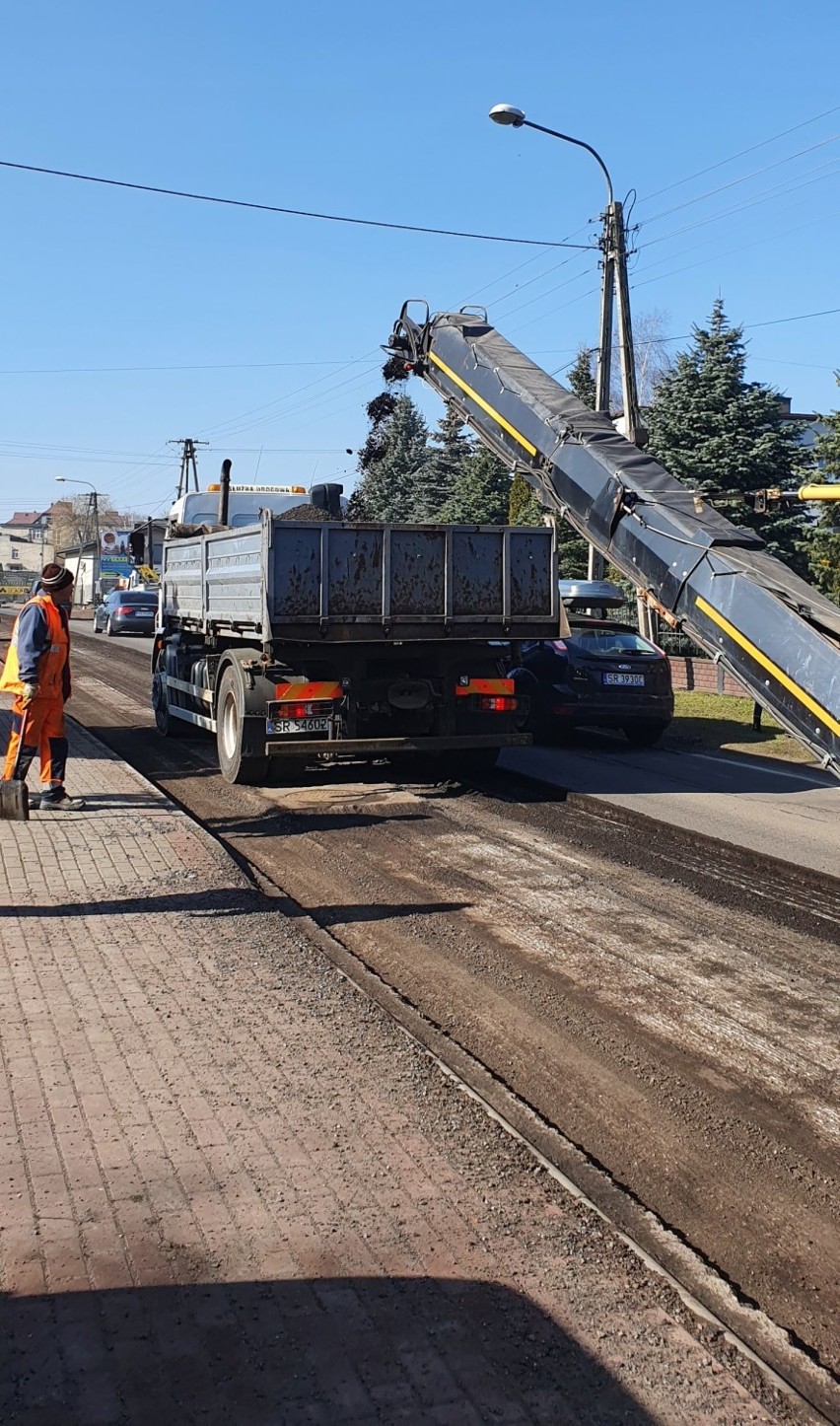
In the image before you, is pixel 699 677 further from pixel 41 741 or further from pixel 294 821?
pixel 41 741

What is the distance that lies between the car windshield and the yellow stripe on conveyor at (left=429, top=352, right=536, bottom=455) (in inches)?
125

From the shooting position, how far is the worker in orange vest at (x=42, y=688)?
383 inches

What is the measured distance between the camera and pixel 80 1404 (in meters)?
2.92

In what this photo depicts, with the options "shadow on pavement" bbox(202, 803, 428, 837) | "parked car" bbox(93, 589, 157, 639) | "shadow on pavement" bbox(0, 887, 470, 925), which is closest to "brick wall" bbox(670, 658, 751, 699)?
"shadow on pavement" bbox(202, 803, 428, 837)

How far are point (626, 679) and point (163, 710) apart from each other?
563 cm

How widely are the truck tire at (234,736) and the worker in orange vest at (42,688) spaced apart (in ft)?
6.30

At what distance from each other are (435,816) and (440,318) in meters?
6.17

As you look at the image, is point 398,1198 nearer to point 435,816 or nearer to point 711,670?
point 435,816

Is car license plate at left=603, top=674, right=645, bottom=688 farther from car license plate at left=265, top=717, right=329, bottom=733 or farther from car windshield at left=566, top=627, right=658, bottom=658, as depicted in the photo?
car license plate at left=265, top=717, right=329, bottom=733

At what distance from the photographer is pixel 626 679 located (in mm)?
15016

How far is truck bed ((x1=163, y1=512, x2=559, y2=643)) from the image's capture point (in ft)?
36.6

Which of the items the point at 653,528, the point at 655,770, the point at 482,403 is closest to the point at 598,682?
the point at 655,770

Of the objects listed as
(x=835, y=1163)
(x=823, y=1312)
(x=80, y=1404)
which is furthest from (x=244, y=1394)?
(x=835, y=1163)

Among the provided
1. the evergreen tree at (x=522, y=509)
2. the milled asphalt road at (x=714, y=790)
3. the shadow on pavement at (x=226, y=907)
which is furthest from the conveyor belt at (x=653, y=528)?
the evergreen tree at (x=522, y=509)
